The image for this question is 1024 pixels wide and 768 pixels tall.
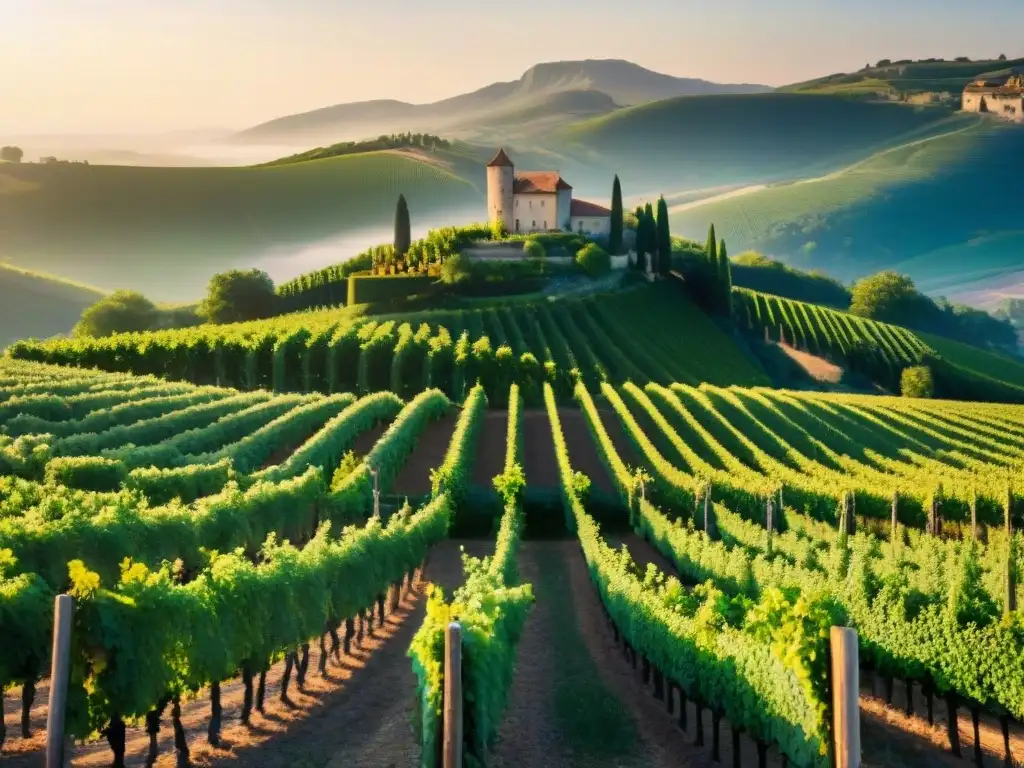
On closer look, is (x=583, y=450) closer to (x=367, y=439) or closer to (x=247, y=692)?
(x=367, y=439)

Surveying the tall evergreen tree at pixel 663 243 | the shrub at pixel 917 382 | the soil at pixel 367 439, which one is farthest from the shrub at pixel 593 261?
the soil at pixel 367 439

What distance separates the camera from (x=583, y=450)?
50.3m

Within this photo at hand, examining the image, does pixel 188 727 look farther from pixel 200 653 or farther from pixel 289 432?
pixel 289 432

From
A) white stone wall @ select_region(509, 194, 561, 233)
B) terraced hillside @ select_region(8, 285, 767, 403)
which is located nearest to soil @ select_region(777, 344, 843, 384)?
terraced hillside @ select_region(8, 285, 767, 403)

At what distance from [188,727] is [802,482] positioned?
2511cm

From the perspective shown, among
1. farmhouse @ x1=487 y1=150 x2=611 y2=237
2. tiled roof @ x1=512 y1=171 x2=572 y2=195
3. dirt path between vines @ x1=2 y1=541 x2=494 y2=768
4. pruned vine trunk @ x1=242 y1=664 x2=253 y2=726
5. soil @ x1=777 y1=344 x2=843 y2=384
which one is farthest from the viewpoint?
tiled roof @ x1=512 y1=171 x2=572 y2=195

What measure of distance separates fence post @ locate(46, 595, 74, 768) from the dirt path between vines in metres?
2.94

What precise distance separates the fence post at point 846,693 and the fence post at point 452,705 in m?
3.93

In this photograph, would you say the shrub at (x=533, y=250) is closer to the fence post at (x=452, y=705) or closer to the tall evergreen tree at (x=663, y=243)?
the tall evergreen tree at (x=663, y=243)

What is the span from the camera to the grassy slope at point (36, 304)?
142 metres

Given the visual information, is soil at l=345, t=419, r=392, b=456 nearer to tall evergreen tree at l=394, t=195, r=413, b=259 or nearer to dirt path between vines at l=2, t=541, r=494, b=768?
dirt path between vines at l=2, t=541, r=494, b=768

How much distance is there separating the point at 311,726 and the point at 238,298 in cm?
9126

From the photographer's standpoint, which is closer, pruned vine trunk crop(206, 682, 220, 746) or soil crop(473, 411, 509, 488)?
pruned vine trunk crop(206, 682, 220, 746)

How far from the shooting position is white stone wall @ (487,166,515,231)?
107000 millimetres
